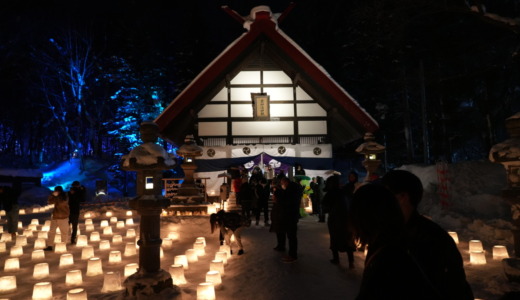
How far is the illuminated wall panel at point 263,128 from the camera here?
55.6ft

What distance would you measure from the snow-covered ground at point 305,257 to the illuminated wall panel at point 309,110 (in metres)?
6.38

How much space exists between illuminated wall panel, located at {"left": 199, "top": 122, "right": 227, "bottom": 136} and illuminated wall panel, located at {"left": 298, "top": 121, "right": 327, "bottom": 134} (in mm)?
3881

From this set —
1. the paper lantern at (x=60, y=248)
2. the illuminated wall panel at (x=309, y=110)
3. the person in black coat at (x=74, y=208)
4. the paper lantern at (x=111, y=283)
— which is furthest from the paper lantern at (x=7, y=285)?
the illuminated wall panel at (x=309, y=110)

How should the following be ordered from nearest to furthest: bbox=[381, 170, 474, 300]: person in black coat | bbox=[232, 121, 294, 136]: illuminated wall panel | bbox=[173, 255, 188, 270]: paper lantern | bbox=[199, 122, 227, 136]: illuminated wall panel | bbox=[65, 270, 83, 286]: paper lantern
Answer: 1. bbox=[381, 170, 474, 300]: person in black coat
2. bbox=[65, 270, 83, 286]: paper lantern
3. bbox=[173, 255, 188, 270]: paper lantern
4. bbox=[199, 122, 227, 136]: illuminated wall panel
5. bbox=[232, 121, 294, 136]: illuminated wall panel

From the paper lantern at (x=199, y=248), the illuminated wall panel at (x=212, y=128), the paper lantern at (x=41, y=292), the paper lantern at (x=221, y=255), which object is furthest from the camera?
the illuminated wall panel at (x=212, y=128)

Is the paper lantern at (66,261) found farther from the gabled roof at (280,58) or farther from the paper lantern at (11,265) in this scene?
the gabled roof at (280,58)

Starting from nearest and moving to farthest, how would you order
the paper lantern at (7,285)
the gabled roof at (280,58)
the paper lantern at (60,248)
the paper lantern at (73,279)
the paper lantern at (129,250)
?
the paper lantern at (7,285), the paper lantern at (73,279), the paper lantern at (129,250), the paper lantern at (60,248), the gabled roof at (280,58)

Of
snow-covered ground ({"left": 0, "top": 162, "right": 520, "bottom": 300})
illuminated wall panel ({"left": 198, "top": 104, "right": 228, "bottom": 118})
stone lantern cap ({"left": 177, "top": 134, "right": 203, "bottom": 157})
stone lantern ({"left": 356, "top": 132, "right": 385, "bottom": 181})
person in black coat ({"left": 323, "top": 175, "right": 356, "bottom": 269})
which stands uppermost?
illuminated wall panel ({"left": 198, "top": 104, "right": 228, "bottom": 118})

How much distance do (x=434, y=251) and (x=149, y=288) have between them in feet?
13.2

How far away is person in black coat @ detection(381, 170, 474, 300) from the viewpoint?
181 centimetres

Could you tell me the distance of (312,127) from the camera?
17156 mm

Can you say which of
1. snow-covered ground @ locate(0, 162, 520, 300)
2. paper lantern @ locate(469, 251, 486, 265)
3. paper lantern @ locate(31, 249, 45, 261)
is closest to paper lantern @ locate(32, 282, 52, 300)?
snow-covered ground @ locate(0, 162, 520, 300)

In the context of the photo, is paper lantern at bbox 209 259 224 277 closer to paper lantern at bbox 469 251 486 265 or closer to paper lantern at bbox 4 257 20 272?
paper lantern at bbox 4 257 20 272

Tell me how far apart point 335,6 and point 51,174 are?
28703 mm
